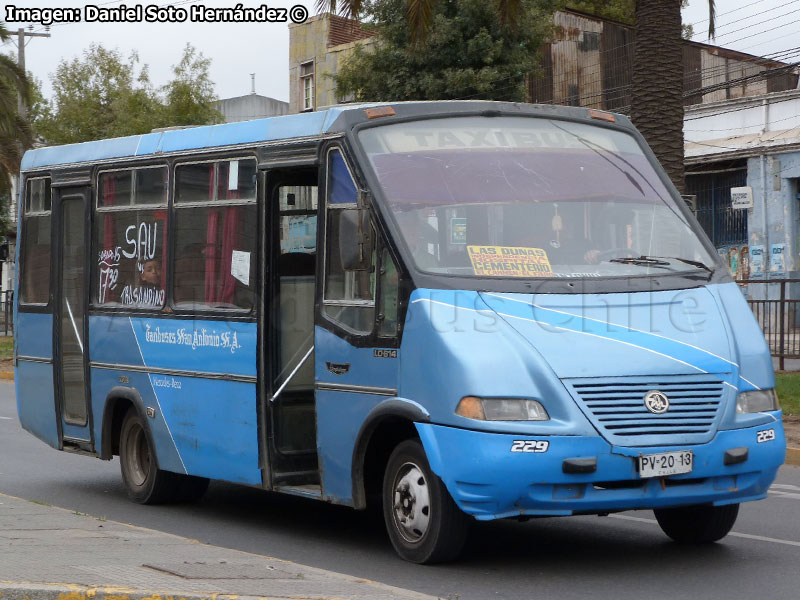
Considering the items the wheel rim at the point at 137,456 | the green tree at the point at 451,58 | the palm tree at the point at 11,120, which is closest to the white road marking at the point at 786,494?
the wheel rim at the point at 137,456

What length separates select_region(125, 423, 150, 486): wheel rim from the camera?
424 inches

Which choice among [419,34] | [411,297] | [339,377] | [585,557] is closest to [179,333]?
[339,377]

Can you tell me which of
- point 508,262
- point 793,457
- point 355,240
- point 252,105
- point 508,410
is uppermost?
point 252,105

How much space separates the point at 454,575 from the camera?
7.32 m

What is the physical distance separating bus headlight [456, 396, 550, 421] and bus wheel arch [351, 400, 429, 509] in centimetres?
49

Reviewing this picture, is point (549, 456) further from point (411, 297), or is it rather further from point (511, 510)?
point (411, 297)

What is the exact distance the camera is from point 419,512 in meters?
7.51

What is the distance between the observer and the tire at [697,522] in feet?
26.7

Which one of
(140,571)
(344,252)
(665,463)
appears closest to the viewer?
(140,571)

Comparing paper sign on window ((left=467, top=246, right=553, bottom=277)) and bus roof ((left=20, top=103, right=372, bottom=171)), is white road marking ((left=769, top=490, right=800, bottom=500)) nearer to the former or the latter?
paper sign on window ((left=467, top=246, right=553, bottom=277))

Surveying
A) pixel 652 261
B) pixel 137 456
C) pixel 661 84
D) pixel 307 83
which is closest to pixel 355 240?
pixel 652 261

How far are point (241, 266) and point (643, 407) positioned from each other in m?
3.31

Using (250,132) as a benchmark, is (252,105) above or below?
above

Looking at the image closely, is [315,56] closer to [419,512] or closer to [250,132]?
[250,132]
